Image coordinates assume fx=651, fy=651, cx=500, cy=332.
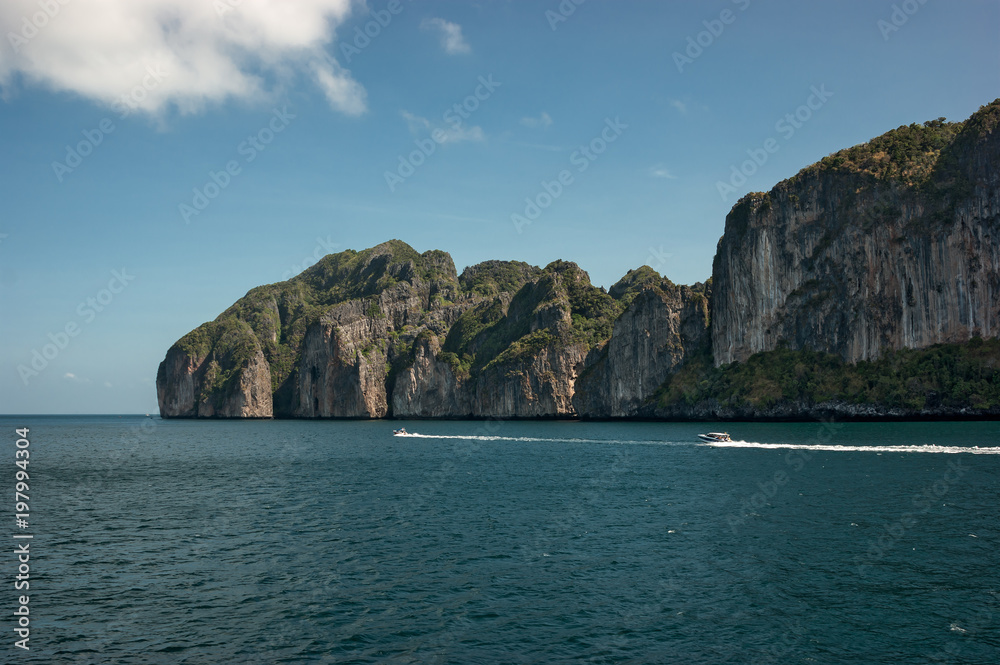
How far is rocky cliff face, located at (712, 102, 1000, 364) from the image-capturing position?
146 metres

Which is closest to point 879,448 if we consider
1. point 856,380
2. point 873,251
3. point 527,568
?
point 527,568

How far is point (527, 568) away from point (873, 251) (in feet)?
525

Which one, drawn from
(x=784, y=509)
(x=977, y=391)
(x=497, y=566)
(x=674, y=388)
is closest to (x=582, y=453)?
(x=784, y=509)

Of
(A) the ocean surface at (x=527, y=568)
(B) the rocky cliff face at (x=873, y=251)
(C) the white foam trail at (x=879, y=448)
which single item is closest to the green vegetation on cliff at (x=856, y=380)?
(B) the rocky cliff face at (x=873, y=251)

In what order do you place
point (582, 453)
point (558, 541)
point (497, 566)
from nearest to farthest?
point (497, 566) → point (558, 541) → point (582, 453)

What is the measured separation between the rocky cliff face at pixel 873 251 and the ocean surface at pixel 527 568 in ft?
317

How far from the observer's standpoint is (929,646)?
23.3 m

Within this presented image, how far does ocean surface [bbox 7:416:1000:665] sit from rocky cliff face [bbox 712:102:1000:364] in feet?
317

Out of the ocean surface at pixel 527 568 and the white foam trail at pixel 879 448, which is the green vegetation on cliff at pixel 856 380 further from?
the ocean surface at pixel 527 568

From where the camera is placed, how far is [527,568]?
111 feet

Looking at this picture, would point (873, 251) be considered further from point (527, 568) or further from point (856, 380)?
point (527, 568)

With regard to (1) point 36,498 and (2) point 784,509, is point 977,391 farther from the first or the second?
(1) point 36,498

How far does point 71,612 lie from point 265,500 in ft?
93.5

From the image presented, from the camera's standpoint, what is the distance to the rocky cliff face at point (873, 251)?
146 metres
